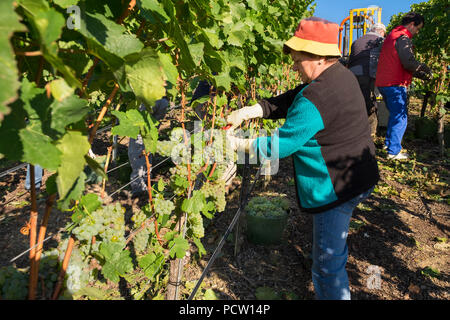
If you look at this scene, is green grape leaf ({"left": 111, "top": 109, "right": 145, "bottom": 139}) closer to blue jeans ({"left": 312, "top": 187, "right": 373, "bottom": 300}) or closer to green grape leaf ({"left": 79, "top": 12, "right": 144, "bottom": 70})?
green grape leaf ({"left": 79, "top": 12, "right": 144, "bottom": 70})

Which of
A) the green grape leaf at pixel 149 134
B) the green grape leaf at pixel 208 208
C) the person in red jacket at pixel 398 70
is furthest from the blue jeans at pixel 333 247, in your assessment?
the person in red jacket at pixel 398 70

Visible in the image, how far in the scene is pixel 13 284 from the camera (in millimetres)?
1038

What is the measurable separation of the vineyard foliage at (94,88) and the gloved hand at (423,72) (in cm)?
411

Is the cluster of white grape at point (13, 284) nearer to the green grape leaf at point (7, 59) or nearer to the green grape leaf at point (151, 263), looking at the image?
the green grape leaf at point (7, 59)

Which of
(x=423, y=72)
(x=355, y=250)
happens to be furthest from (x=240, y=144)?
(x=423, y=72)

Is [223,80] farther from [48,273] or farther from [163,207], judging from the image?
[48,273]

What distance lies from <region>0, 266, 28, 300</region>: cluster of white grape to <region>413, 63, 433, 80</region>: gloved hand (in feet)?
18.7

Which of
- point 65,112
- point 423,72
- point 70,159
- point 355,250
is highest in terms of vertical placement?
point 65,112

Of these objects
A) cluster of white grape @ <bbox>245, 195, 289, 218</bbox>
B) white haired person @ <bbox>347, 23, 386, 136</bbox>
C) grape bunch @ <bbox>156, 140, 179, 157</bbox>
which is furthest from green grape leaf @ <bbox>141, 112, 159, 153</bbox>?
white haired person @ <bbox>347, 23, 386, 136</bbox>

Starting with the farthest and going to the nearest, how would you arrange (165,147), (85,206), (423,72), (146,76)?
(423,72)
(165,147)
(85,206)
(146,76)

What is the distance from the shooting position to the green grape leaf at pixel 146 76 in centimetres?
90

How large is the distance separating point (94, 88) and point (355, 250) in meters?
2.93
